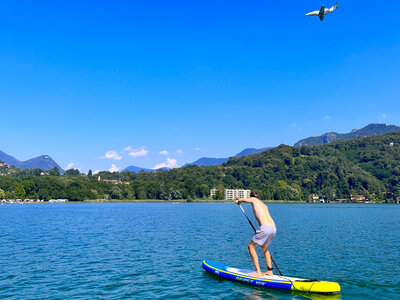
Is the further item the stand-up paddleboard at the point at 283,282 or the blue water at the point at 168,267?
the blue water at the point at 168,267

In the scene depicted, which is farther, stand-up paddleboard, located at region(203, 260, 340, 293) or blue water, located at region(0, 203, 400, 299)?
blue water, located at region(0, 203, 400, 299)

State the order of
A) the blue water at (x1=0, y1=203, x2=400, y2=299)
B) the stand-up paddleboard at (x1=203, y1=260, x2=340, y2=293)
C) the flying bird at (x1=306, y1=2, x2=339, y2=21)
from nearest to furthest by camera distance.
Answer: the stand-up paddleboard at (x1=203, y1=260, x2=340, y2=293) < the blue water at (x1=0, y1=203, x2=400, y2=299) < the flying bird at (x1=306, y1=2, x2=339, y2=21)

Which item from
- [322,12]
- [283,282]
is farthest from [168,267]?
[322,12]

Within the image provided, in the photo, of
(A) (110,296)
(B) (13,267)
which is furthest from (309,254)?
(B) (13,267)

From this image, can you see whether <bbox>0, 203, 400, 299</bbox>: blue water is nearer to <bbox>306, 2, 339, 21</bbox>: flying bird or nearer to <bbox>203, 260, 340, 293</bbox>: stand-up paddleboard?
<bbox>203, 260, 340, 293</bbox>: stand-up paddleboard

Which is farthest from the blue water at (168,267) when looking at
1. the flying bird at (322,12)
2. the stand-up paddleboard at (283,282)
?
the flying bird at (322,12)

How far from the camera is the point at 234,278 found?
65.0 ft

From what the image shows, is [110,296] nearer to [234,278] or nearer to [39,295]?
[39,295]

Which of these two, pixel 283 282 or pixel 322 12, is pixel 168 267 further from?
pixel 322 12

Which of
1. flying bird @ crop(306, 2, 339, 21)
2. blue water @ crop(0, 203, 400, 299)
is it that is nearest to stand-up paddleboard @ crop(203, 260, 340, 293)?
blue water @ crop(0, 203, 400, 299)

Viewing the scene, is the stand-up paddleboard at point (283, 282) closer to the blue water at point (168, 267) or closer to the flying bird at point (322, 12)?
the blue water at point (168, 267)

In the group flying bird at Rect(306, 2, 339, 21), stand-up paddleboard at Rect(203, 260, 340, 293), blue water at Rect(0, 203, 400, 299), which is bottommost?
blue water at Rect(0, 203, 400, 299)

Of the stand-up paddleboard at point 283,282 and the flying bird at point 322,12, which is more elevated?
the flying bird at point 322,12

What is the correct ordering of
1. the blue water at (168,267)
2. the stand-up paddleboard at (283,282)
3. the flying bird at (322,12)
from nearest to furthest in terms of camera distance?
the stand-up paddleboard at (283,282), the blue water at (168,267), the flying bird at (322,12)
